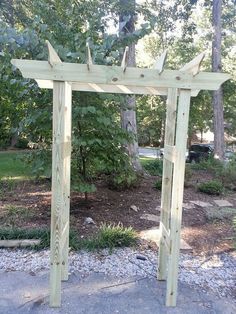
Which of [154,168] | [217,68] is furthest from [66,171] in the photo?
[217,68]

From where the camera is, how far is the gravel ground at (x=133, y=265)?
3201mm

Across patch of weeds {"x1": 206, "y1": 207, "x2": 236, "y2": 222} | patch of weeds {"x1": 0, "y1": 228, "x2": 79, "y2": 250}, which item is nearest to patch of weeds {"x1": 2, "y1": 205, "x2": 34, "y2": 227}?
patch of weeds {"x1": 0, "y1": 228, "x2": 79, "y2": 250}

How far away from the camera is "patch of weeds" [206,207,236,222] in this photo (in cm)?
514

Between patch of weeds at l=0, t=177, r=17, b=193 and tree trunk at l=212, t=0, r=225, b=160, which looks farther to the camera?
tree trunk at l=212, t=0, r=225, b=160

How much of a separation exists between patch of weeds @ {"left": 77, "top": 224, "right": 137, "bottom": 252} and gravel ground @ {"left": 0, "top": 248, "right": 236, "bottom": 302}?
93 mm

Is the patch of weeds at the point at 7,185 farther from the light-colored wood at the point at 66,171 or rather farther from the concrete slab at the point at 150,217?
the light-colored wood at the point at 66,171

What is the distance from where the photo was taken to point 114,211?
5.16m

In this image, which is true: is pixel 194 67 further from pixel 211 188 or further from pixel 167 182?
pixel 211 188

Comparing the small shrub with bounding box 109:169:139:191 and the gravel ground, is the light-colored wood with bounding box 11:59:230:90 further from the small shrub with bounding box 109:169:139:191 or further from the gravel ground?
the small shrub with bounding box 109:169:139:191

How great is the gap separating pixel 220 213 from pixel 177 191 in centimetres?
306

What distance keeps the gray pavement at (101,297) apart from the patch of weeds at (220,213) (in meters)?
2.26

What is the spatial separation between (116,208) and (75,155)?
3.84 feet

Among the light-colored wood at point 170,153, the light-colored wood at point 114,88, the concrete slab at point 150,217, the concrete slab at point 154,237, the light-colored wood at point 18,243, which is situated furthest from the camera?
the concrete slab at point 150,217

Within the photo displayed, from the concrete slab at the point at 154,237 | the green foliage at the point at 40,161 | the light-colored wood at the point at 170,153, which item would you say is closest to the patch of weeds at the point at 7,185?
the green foliage at the point at 40,161
